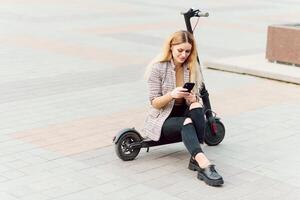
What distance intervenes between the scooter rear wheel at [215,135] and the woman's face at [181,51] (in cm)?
88

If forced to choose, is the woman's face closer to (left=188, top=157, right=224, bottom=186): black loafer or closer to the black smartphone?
the black smartphone

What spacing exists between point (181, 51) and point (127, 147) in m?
0.98

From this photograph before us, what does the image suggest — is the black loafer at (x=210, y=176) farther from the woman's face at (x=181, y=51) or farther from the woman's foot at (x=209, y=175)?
the woman's face at (x=181, y=51)

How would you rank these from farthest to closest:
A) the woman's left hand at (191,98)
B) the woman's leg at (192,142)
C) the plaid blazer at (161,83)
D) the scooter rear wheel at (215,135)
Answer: the scooter rear wheel at (215,135) < the plaid blazer at (161,83) < the woman's left hand at (191,98) < the woman's leg at (192,142)

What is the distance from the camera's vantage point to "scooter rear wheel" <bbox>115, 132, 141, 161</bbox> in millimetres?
5344

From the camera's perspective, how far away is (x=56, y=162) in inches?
213

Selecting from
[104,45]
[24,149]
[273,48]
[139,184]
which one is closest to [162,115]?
[139,184]

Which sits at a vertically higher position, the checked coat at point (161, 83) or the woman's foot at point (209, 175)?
the checked coat at point (161, 83)

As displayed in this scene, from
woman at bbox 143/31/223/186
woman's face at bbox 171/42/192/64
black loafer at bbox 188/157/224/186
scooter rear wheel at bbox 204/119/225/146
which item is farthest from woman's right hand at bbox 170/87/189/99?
scooter rear wheel at bbox 204/119/225/146

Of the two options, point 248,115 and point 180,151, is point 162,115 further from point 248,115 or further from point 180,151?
point 248,115

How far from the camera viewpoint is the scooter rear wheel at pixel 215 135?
5.83m

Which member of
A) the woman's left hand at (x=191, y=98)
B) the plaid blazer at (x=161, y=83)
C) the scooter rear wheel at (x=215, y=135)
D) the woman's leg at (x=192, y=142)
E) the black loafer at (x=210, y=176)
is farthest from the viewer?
the scooter rear wheel at (x=215, y=135)

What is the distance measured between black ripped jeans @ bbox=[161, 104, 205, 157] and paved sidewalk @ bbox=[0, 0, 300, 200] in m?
0.27

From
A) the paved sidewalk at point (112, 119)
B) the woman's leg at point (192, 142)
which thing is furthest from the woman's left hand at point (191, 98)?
the paved sidewalk at point (112, 119)
